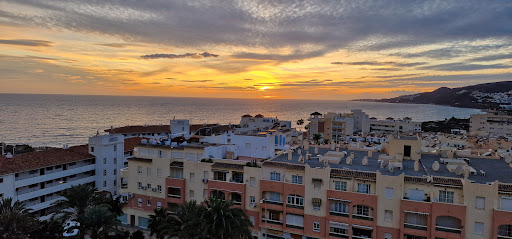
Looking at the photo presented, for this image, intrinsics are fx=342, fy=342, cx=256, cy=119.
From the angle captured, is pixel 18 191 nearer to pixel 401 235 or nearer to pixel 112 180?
pixel 112 180

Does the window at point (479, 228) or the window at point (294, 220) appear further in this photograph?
the window at point (294, 220)

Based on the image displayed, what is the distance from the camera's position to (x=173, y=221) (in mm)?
29516

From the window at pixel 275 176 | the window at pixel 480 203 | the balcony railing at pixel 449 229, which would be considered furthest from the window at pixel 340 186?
the window at pixel 480 203

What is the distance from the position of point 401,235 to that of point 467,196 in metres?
6.06

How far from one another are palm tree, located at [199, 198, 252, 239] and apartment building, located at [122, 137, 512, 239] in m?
6.49

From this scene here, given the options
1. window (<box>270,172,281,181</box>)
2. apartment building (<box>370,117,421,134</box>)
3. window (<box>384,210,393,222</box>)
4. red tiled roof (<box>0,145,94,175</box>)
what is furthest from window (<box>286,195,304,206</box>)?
apartment building (<box>370,117,421,134</box>)

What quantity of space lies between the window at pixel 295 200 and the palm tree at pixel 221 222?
6.47 metres

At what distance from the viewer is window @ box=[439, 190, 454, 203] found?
28188 mm

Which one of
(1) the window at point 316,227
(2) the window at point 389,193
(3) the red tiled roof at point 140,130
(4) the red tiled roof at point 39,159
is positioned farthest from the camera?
(3) the red tiled roof at point 140,130

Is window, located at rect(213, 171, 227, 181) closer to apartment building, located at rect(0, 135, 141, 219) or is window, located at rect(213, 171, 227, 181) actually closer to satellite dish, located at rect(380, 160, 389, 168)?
satellite dish, located at rect(380, 160, 389, 168)

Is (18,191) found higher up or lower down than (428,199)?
lower down

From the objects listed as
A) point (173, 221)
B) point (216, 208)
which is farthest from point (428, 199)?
point (173, 221)

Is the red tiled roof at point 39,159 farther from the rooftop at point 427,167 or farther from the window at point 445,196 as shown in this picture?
the window at point 445,196

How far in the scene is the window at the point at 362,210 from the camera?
3055cm
